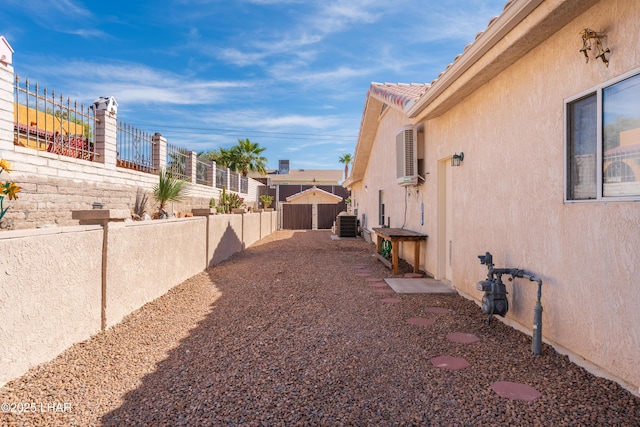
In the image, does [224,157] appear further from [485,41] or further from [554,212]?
[554,212]

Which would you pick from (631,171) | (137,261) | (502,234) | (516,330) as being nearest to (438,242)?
(502,234)

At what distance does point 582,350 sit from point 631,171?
1.54m

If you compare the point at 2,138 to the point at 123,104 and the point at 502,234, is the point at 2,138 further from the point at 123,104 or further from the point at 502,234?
the point at 502,234

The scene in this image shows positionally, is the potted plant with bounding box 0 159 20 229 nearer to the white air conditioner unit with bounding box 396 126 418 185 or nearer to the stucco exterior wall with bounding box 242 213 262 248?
the white air conditioner unit with bounding box 396 126 418 185

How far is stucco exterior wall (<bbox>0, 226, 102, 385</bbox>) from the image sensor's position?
111 inches

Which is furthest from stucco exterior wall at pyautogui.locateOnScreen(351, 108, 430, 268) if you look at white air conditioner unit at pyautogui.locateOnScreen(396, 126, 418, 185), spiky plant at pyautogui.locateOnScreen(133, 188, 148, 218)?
spiky plant at pyautogui.locateOnScreen(133, 188, 148, 218)

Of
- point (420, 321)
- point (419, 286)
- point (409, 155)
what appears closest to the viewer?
point (420, 321)

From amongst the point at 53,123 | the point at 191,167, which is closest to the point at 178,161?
the point at 191,167

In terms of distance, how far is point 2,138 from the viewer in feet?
16.2

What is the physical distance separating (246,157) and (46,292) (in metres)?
27.9

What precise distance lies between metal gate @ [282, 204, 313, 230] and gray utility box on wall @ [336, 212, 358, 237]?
7565 millimetres

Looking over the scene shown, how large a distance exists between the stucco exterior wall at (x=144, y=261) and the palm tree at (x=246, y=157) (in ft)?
76.8

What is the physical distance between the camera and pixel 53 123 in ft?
20.5

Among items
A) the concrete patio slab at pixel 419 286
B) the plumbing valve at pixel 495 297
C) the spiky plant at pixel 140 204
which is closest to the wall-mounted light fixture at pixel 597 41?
the plumbing valve at pixel 495 297
